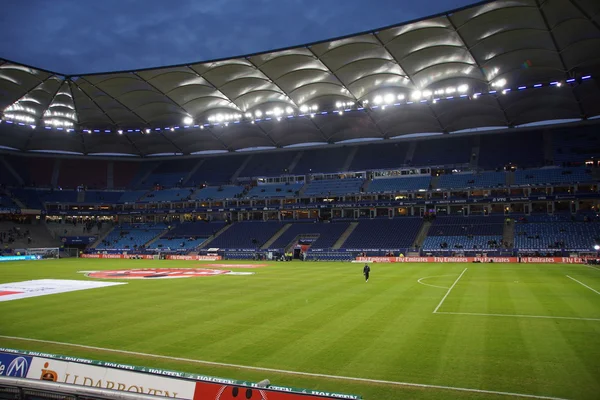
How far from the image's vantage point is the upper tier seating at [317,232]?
66.5m

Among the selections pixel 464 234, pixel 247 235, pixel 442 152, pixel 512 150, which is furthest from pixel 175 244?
pixel 512 150

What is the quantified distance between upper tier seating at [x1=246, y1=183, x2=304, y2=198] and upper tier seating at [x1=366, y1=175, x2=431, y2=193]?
14.1 metres

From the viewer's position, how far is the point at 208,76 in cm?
5662

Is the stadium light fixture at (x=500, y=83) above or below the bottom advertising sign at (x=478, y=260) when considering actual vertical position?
above

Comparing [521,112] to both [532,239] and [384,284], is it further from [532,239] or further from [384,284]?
[384,284]

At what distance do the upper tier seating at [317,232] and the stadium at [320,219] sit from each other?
531 mm

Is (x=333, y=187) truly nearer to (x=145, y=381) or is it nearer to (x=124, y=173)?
(x=124, y=173)

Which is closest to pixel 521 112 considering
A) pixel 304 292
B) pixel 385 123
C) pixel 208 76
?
pixel 385 123

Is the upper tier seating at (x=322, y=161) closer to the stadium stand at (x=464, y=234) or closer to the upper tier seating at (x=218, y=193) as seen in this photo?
the upper tier seating at (x=218, y=193)

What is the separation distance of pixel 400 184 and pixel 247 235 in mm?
27460

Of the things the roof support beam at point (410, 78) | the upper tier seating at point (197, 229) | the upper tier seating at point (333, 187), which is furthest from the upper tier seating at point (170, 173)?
the roof support beam at point (410, 78)

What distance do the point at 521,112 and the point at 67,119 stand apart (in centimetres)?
7365

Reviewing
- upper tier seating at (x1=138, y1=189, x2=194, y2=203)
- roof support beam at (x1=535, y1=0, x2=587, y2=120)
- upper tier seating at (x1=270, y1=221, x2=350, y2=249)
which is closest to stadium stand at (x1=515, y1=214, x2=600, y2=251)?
roof support beam at (x1=535, y1=0, x2=587, y2=120)

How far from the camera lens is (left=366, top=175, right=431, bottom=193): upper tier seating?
2783 inches
